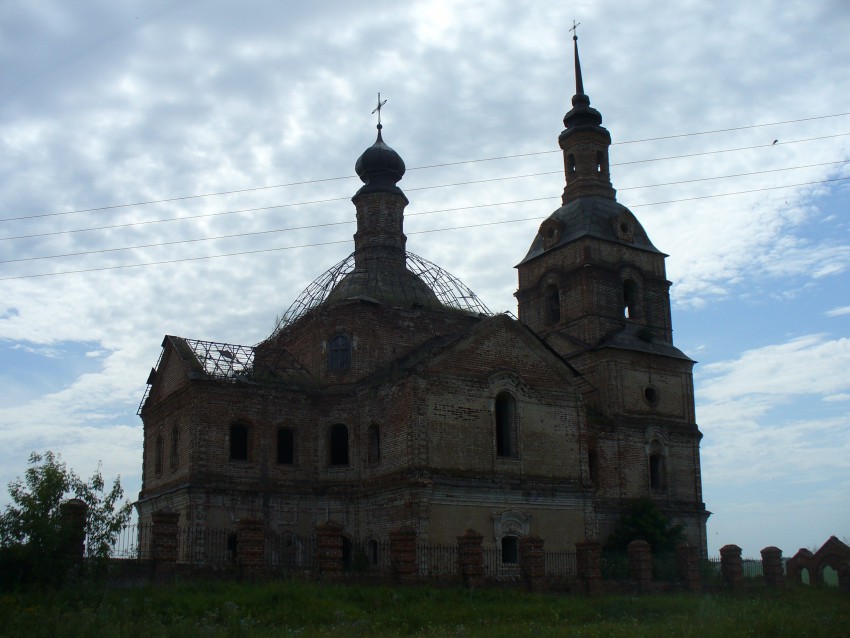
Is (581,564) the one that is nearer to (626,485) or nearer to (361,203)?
(626,485)

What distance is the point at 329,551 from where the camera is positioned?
1841 cm

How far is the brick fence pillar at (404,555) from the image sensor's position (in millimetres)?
18719

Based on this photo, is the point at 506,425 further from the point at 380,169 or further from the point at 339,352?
the point at 380,169

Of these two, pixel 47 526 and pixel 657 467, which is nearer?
pixel 47 526

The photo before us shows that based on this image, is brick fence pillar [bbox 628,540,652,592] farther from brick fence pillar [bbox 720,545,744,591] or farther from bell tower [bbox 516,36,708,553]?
bell tower [bbox 516,36,708,553]

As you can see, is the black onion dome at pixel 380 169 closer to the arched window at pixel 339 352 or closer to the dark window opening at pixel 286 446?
the arched window at pixel 339 352

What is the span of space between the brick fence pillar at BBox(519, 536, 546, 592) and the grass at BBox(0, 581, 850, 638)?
56 cm

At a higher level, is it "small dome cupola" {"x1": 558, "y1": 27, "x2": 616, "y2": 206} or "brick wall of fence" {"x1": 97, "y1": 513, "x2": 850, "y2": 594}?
"small dome cupola" {"x1": 558, "y1": 27, "x2": 616, "y2": 206}

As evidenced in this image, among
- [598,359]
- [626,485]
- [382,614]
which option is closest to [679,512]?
[626,485]

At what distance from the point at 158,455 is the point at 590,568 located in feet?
46.1

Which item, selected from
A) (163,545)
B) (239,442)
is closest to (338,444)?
(239,442)

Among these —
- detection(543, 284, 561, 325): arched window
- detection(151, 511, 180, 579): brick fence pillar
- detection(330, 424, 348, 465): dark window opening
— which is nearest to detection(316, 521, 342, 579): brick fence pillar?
detection(151, 511, 180, 579): brick fence pillar

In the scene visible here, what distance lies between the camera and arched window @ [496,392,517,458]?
83.0 feet

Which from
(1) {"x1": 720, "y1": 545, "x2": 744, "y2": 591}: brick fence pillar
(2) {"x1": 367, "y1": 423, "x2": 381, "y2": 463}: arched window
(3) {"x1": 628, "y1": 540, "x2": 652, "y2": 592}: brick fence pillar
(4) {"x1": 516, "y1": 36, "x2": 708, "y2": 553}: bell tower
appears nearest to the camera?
(3) {"x1": 628, "y1": 540, "x2": 652, "y2": 592}: brick fence pillar
